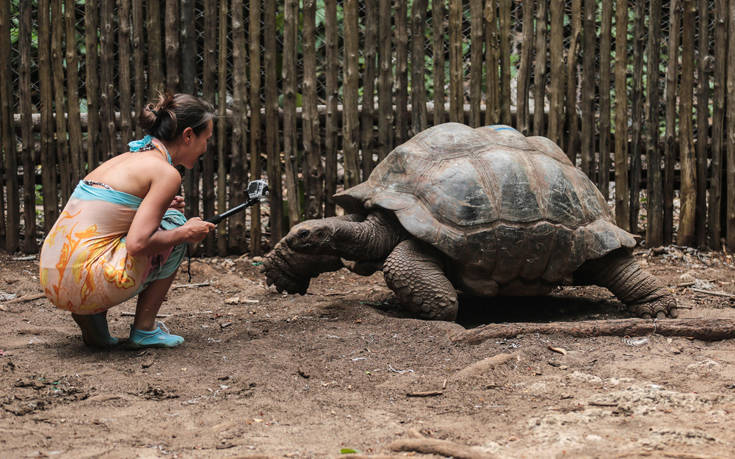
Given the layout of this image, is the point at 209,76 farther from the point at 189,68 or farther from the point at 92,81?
the point at 92,81

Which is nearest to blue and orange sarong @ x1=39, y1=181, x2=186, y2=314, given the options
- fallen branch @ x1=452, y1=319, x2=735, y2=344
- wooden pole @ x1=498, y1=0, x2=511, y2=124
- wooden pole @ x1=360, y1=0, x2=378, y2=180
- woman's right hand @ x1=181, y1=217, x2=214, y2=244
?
woman's right hand @ x1=181, y1=217, x2=214, y2=244

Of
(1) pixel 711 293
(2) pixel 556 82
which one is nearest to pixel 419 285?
(1) pixel 711 293

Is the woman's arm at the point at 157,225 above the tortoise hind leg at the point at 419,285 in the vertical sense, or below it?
above

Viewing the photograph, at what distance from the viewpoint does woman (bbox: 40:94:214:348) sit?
3.48m

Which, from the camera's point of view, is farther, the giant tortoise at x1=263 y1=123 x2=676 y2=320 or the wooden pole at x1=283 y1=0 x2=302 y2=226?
the wooden pole at x1=283 y1=0 x2=302 y2=226

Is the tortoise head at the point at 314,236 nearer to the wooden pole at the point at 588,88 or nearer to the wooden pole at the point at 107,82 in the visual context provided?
the wooden pole at the point at 107,82

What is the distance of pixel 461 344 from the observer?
384 cm

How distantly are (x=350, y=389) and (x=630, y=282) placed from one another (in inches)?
91.0

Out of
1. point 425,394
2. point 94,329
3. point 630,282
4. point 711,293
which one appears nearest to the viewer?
point 425,394

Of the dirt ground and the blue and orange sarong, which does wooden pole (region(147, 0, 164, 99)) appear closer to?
the dirt ground

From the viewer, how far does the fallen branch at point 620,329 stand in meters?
3.84

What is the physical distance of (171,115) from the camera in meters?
3.64

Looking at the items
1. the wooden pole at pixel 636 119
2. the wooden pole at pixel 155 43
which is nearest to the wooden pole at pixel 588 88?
the wooden pole at pixel 636 119

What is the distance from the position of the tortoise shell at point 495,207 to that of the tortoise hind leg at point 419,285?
0.16 metres
